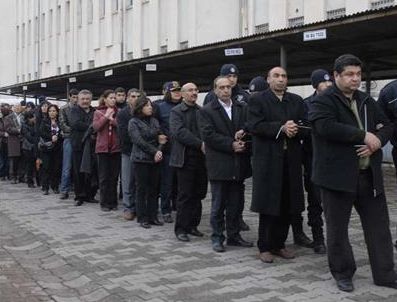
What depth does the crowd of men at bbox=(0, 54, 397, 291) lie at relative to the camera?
5.41 metres

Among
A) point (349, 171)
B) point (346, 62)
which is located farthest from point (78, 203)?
point (346, 62)

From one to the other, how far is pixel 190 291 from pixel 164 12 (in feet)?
82.1

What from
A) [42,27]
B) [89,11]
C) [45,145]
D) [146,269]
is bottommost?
[146,269]

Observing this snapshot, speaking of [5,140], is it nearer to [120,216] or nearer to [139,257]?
[120,216]

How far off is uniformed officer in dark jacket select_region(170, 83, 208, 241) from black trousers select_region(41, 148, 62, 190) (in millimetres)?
5479

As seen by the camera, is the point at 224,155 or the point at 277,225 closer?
the point at 277,225

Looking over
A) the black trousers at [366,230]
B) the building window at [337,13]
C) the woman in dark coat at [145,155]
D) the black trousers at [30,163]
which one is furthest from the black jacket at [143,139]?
the building window at [337,13]

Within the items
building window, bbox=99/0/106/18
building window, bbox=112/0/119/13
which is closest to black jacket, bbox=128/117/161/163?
building window, bbox=112/0/119/13

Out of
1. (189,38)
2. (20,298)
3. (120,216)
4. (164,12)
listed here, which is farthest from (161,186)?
(164,12)

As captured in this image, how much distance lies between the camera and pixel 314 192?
6.94m

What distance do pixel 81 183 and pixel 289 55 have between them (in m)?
5.55

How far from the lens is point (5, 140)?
1589 cm

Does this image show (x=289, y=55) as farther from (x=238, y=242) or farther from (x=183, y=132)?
(x=238, y=242)

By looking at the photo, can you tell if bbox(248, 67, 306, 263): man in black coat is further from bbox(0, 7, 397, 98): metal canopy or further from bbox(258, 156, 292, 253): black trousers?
bbox(0, 7, 397, 98): metal canopy
